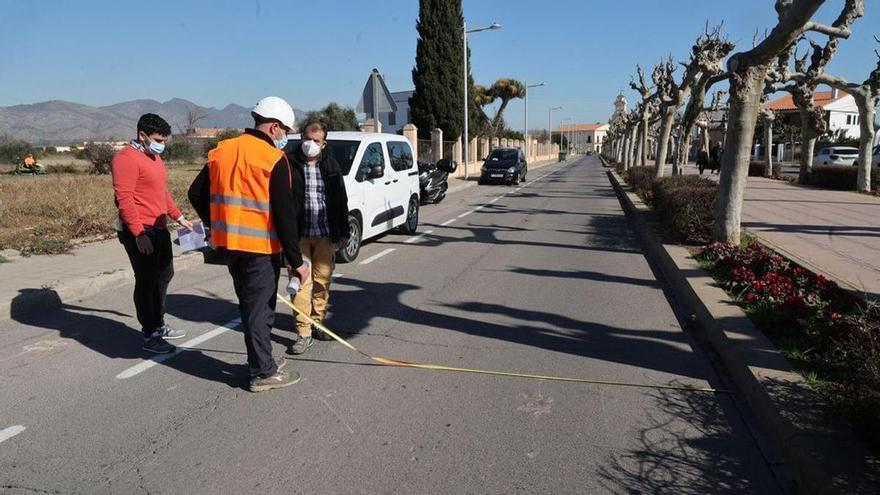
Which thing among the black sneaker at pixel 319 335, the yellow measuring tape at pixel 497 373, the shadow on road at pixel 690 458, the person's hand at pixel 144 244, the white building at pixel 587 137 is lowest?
the shadow on road at pixel 690 458

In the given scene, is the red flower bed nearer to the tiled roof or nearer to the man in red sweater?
the man in red sweater

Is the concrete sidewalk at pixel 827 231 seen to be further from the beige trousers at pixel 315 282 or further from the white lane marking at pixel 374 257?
the white lane marking at pixel 374 257

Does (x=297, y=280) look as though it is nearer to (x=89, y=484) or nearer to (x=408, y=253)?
(x=89, y=484)

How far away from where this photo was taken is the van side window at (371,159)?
9.49 m

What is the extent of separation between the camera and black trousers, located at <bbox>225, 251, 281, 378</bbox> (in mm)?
4148

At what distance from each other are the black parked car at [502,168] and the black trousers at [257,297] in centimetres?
2617

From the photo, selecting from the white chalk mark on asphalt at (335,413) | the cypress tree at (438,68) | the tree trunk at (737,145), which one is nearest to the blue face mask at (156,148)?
the white chalk mark on asphalt at (335,413)

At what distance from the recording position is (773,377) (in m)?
4.20

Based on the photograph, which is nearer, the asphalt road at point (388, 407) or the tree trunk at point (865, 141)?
the asphalt road at point (388, 407)

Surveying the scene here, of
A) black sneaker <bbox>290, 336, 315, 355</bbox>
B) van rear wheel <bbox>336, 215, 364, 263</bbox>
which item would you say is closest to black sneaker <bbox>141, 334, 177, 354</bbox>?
black sneaker <bbox>290, 336, 315, 355</bbox>

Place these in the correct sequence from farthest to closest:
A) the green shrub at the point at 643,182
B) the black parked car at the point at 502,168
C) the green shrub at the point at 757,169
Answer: the green shrub at the point at 757,169, the black parked car at the point at 502,168, the green shrub at the point at 643,182

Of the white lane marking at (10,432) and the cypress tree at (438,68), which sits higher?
Result: the cypress tree at (438,68)

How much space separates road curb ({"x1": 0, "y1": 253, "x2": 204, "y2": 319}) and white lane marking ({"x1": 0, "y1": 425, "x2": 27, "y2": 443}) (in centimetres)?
308

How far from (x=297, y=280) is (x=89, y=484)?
1778 millimetres
